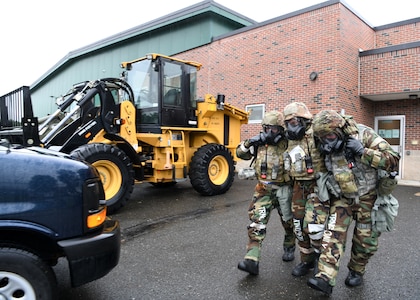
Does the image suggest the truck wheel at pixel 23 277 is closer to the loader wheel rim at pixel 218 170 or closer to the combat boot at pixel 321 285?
the combat boot at pixel 321 285

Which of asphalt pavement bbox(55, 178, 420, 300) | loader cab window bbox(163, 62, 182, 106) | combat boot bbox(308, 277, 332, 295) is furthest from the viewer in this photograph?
loader cab window bbox(163, 62, 182, 106)

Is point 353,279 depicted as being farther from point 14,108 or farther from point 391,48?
point 391,48

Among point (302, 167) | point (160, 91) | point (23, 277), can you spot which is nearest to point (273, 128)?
point (302, 167)

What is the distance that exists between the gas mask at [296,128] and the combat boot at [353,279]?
138 cm

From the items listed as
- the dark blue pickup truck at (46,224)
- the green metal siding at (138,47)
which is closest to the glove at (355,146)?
the dark blue pickup truck at (46,224)

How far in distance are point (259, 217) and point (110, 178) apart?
3.30 m

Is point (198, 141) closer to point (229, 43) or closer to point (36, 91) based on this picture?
point (229, 43)

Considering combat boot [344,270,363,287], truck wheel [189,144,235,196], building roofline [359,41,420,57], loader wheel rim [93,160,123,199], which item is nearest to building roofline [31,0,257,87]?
building roofline [359,41,420,57]

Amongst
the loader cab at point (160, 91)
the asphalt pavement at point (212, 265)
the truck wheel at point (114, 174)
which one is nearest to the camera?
the asphalt pavement at point (212, 265)

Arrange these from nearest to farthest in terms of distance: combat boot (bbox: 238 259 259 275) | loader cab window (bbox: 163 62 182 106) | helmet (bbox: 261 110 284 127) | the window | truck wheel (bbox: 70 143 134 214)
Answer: combat boot (bbox: 238 259 259 275)
helmet (bbox: 261 110 284 127)
truck wheel (bbox: 70 143 134 214)
loader cab window (bbox: 163 62 182 106)
the window

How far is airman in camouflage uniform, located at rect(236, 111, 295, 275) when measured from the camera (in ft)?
10.8

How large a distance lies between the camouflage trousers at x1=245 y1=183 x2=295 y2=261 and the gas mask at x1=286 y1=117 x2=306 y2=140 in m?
0.59

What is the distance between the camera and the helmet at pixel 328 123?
2.82 m

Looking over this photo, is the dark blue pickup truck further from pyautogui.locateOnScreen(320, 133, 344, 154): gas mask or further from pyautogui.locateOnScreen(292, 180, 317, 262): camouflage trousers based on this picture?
pyautogui.locateOnScreen(320, 133, 344, 154): gas mask
